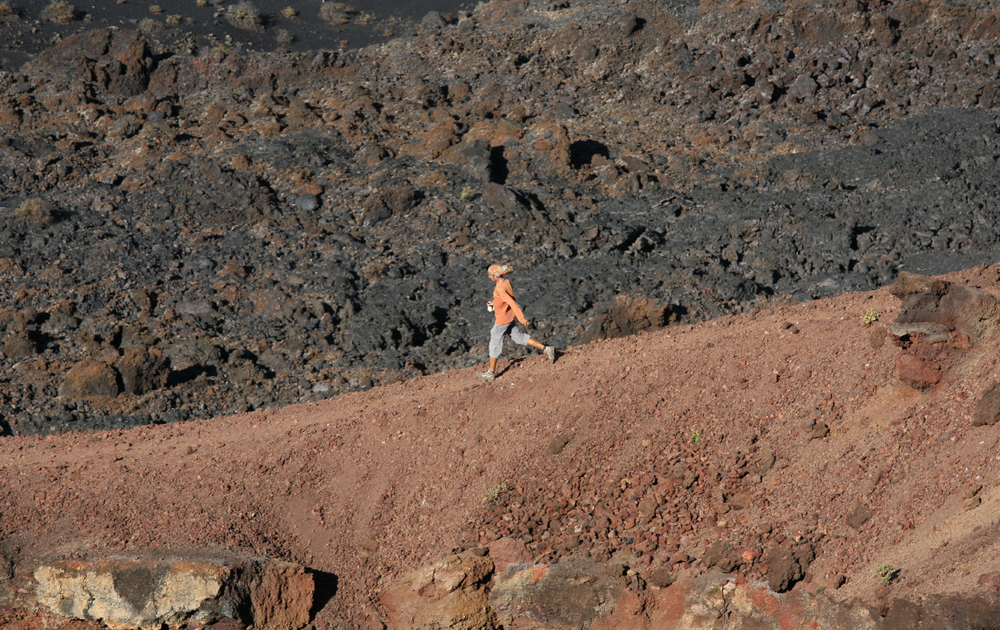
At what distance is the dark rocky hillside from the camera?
13859mm

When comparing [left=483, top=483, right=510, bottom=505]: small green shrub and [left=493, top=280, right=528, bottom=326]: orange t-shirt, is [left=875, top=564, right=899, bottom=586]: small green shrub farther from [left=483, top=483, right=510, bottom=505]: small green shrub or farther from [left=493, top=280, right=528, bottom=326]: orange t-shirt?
[left=493, top=280, right=528, bottom=326]: orange t-shirt

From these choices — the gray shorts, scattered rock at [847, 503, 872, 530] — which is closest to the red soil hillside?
scattered rock at [847, 503, 872, 530]

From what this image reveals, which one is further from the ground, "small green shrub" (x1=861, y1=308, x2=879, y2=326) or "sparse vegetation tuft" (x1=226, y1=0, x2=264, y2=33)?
"sparse vegetation tuft" (x1=226, y1=0, x2=264, y2=33)

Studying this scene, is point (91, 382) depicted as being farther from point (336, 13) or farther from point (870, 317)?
point (336, 13)

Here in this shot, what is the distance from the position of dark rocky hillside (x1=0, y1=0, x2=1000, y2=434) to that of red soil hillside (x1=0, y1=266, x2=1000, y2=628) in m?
4.28

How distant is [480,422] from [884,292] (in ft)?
15.3

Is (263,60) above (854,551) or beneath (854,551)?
above

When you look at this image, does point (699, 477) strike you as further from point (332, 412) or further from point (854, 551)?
point (332, 412)

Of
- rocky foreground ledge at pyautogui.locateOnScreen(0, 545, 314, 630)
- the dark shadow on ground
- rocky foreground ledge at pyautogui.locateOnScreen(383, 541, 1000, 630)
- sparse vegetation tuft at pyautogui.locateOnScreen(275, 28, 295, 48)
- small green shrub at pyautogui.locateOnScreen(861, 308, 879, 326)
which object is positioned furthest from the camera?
sparse vegetation tuft at pyautogui.locateOnScreen(275, 28, 295, 48)

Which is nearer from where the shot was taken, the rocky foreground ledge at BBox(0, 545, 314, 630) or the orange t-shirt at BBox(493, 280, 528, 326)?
the rocky foreground ledge at BBox(0, 545, 314, 630)

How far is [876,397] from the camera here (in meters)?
6.92

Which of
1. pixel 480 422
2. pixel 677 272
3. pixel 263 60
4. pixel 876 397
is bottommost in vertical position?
pixel 677 272

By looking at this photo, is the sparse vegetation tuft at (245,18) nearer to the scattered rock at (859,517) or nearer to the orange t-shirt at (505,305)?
the orange t-shirt at (505,305)

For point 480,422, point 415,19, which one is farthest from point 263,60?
point 480,422
